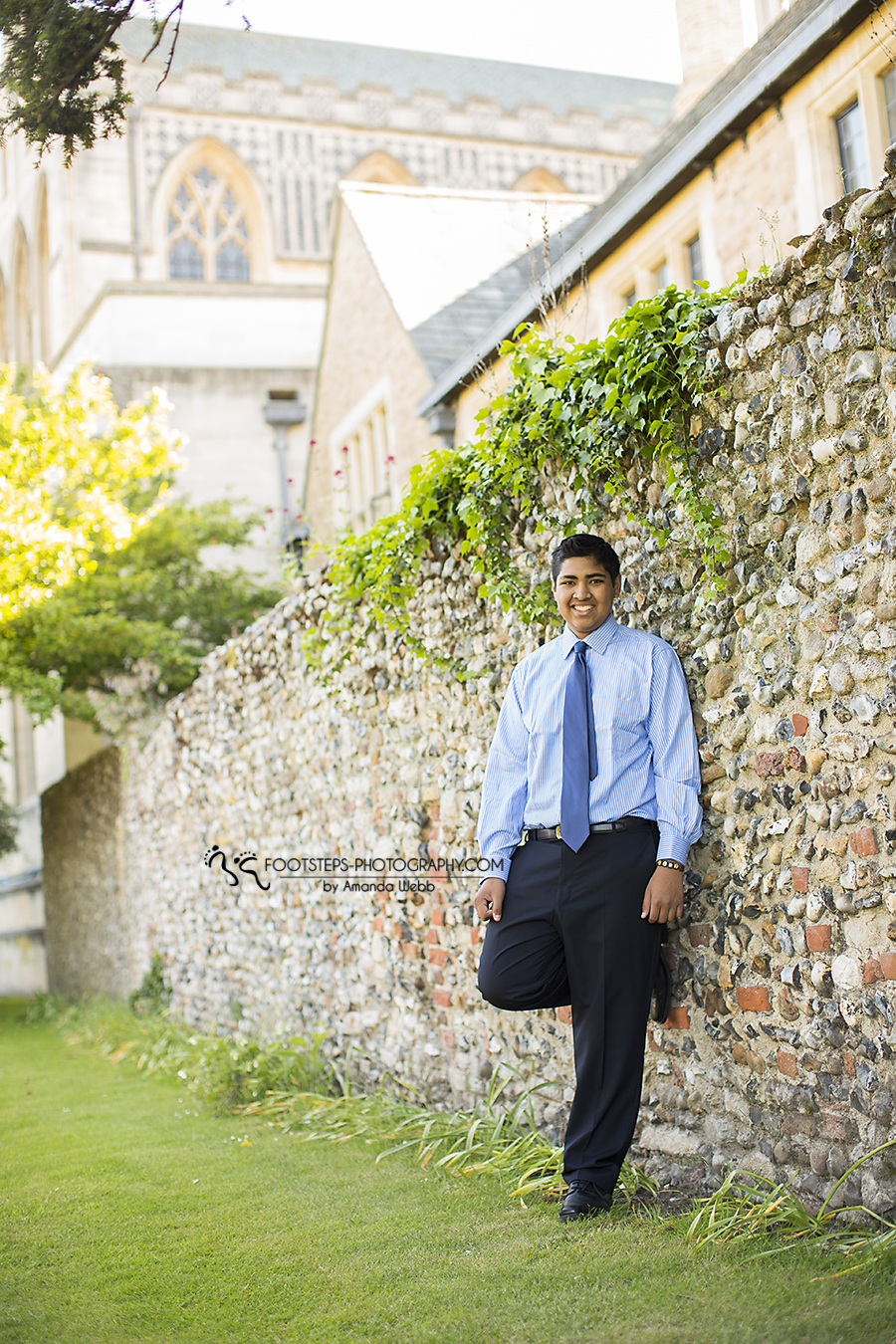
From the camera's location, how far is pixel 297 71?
29.7 metres

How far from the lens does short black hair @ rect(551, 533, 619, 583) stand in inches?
145

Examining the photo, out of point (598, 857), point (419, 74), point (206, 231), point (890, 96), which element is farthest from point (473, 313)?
point (419, 74)

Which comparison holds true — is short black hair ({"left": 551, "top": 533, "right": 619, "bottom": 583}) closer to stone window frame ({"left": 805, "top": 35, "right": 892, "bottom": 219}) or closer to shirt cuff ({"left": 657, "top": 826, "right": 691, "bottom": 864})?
shirt cuff ({"left": 657, "top": 826, "right": 691, "bottom": 864})

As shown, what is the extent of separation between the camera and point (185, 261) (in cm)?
2691

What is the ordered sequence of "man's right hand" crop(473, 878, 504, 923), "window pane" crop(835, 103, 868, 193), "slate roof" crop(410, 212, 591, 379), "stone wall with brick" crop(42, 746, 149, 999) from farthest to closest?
"slate roof" crop(410, 212, 591, 379), "stone wall with brick" crop(42, 746, 149, 999), "window pane" crop(835, 103, 868, 193), "man's right hand" crop(473, 878, 504, 923)

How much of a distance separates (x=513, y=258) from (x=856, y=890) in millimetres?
11661

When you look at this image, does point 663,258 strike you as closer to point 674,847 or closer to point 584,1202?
point 674,847

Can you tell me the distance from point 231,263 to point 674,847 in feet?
88.4

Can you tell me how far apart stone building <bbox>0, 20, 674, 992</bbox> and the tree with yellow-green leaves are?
3338 mm

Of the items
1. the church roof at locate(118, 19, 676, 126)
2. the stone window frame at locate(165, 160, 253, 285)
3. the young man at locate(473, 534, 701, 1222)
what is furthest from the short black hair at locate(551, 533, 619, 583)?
→ the church roof at locate(118, 19, 676, 126)

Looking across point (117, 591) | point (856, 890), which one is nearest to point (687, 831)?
point (856, 890)

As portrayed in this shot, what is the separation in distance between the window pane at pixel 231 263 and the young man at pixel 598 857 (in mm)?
25942

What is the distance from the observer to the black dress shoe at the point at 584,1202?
346 cm

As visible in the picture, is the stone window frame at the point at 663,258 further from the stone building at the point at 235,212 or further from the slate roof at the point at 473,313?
the stone building at the point at 235,212
